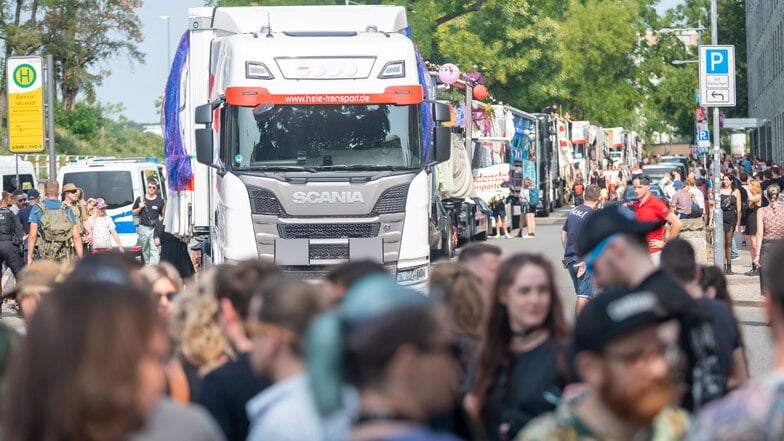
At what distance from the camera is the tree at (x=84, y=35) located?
52531mm

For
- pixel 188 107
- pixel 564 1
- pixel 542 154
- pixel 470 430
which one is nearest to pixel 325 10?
pixel 188 107

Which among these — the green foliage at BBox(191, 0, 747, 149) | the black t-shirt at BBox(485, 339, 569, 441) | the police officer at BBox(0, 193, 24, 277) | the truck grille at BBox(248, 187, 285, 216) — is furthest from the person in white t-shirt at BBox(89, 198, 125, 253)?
the green foliage at BBox(191, 0, 747, 149)

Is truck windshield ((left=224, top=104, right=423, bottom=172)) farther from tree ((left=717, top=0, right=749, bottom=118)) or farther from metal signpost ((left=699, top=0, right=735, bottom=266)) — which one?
tree ((left=717, top=0, right=749, bottom=118))

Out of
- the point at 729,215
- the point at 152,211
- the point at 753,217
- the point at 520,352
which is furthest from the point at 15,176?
the point at 520,352

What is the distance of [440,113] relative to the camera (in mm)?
16094

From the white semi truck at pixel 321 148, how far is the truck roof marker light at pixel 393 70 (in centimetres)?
1

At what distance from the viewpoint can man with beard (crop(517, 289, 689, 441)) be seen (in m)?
3.48

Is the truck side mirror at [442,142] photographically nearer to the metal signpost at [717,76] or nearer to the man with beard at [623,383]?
the metal signpost at [717,76]

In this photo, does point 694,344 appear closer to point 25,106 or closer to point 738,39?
point 25,106

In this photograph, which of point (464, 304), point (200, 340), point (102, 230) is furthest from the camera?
point (102, 230)

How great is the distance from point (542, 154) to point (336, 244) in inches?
1071

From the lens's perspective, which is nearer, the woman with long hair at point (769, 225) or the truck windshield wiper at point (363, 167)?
the truck windshield wiper at point (363, 167)

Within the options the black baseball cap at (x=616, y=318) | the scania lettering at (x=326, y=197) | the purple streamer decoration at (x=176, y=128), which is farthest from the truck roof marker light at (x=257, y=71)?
the black baseball cap at (x=616, y=318)

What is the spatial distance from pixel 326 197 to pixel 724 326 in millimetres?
10385
